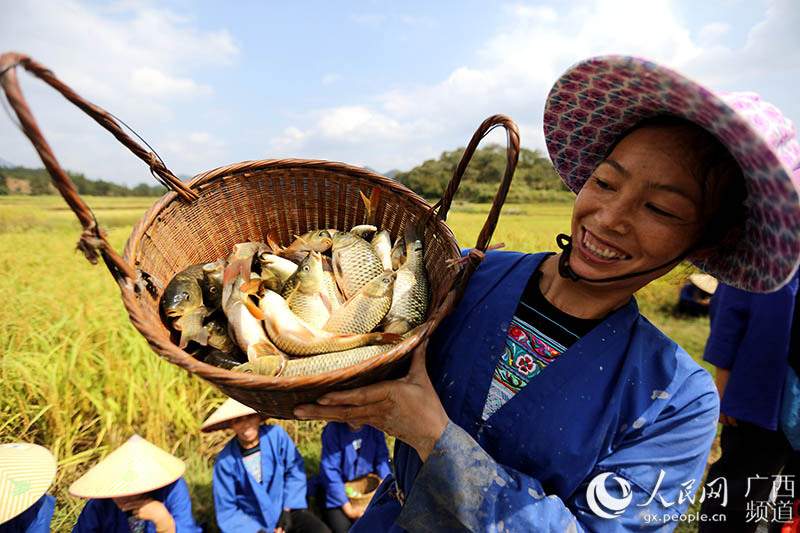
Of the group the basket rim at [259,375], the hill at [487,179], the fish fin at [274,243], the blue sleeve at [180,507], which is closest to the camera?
the basket rim at [259,375]

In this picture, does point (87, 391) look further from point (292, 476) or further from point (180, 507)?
point (292, 476)

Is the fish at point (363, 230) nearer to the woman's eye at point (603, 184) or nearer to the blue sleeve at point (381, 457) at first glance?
the woman's eye at point (603, 184)

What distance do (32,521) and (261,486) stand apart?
1.36m

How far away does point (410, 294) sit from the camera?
1771 millimetres

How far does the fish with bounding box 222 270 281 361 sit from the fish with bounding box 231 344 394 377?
12cm

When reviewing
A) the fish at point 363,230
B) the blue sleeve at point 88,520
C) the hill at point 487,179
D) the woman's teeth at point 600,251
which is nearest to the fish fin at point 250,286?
the fish at point 363,230

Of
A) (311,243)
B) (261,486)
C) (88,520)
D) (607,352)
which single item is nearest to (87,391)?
(88,520)

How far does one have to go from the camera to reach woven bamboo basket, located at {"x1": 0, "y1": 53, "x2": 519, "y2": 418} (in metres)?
1.13

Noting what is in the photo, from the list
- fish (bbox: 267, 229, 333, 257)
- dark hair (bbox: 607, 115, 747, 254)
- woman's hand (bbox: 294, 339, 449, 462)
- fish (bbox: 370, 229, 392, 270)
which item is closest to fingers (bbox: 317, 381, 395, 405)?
woman's hand (bbox: 294, 339, 449, 462)

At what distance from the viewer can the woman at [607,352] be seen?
1.19m

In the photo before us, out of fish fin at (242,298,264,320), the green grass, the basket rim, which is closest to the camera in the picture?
the basket rim

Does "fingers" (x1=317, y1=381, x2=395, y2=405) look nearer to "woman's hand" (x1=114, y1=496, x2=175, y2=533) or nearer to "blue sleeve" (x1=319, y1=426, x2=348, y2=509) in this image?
"woman's hand" (x1=114, y1=496, x2=175, y2=533)

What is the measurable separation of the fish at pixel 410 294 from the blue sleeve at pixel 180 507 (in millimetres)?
2274

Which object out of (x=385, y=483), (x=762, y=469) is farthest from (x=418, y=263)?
(x=762, y=469)
